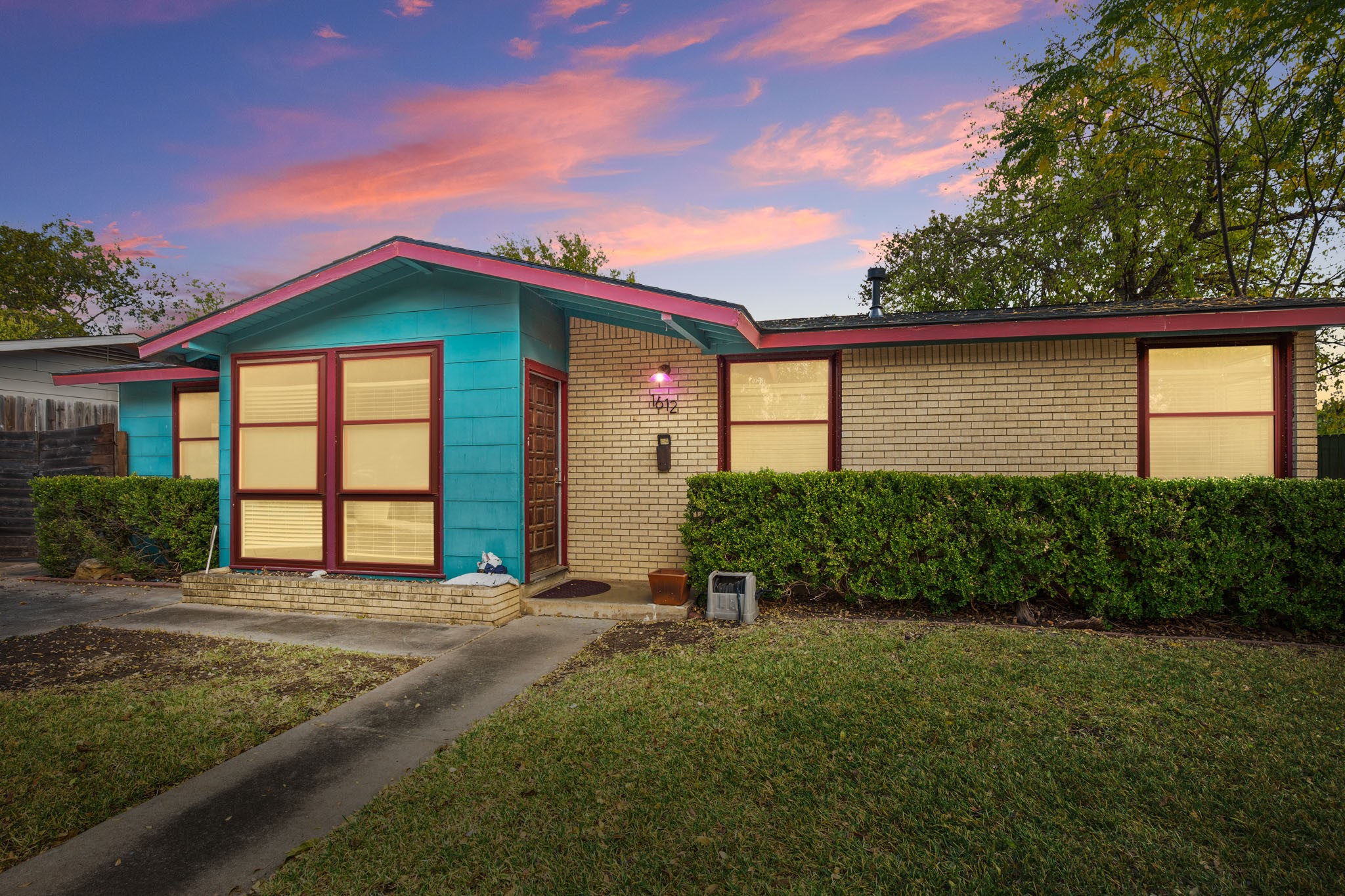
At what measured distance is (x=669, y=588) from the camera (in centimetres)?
642

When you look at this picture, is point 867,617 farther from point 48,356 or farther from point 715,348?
point 48,356

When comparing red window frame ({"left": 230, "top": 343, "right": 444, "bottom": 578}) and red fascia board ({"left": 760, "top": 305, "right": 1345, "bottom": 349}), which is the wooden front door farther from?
red fascia board ({"left": 760, "top": 305, "right": 1345, "bottom": 349})

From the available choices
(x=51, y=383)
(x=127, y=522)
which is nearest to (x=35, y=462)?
(x=51, y=383)

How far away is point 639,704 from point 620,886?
172cm

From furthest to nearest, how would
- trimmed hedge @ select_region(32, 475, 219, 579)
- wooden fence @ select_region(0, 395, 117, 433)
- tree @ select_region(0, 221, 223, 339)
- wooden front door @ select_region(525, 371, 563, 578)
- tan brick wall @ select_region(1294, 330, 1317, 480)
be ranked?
tree @ select_region(0, 221, 223, 339)
wooden fence @ select_region(0, 395, 117, 433)
trimmed hedge @ select_region(32, 475, 219, 579)
wooden front door @ select_region(525, 371, 563, 578)
tan brick wall @ select_region(1294, 330, 1317, 480)

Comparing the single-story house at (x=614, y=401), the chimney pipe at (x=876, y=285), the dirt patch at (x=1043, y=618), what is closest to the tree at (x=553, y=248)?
the chimney pipe at (x=876, y=285)

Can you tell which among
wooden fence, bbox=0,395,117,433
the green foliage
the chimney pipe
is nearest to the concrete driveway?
wooden fence, bbox=0,395,117,433

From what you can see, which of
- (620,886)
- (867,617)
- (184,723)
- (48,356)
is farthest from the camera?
(48,356)

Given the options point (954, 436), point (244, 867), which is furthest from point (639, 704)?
point (954, 436)

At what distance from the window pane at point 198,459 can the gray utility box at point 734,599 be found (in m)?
7.97

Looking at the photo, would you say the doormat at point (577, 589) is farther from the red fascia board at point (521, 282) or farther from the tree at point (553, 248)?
the tree at point (553, 248)

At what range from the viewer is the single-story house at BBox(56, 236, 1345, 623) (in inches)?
259

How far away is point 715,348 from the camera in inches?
302

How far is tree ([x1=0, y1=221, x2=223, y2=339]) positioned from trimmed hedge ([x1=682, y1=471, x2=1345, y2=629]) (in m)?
28.1
